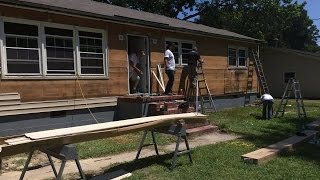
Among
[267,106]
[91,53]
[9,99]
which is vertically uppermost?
[91,53]

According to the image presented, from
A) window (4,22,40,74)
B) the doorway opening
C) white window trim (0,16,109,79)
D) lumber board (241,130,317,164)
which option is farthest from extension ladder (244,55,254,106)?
window (4,22,40,74)

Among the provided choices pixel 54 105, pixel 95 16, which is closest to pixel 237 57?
pixel 95 16

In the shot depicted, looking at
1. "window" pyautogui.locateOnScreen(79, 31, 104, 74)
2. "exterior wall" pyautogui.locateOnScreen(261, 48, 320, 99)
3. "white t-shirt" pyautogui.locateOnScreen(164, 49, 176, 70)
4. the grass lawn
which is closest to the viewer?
the grass lawn

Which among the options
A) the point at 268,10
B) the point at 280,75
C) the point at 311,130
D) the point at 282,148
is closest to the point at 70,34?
the point at 282,148

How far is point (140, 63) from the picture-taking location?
46.2ft

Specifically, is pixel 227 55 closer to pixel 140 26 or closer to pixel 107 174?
pixel 140 26

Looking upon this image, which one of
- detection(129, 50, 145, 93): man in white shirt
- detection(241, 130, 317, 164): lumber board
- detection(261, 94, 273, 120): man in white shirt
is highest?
detection(129, 50, 145, 93): man in white shirt

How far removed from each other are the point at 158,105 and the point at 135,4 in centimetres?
2263

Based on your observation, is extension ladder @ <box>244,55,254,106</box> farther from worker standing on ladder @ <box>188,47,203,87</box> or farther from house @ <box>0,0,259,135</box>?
house @ <box>0,0,259,135</box>

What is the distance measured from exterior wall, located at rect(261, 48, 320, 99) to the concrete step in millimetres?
18431

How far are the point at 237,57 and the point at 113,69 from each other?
890 centimetres

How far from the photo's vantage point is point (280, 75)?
29.0 m

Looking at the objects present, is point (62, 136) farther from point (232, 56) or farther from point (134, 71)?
point (232, 56)

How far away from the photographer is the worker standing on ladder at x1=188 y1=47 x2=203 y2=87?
1421 centimetres
